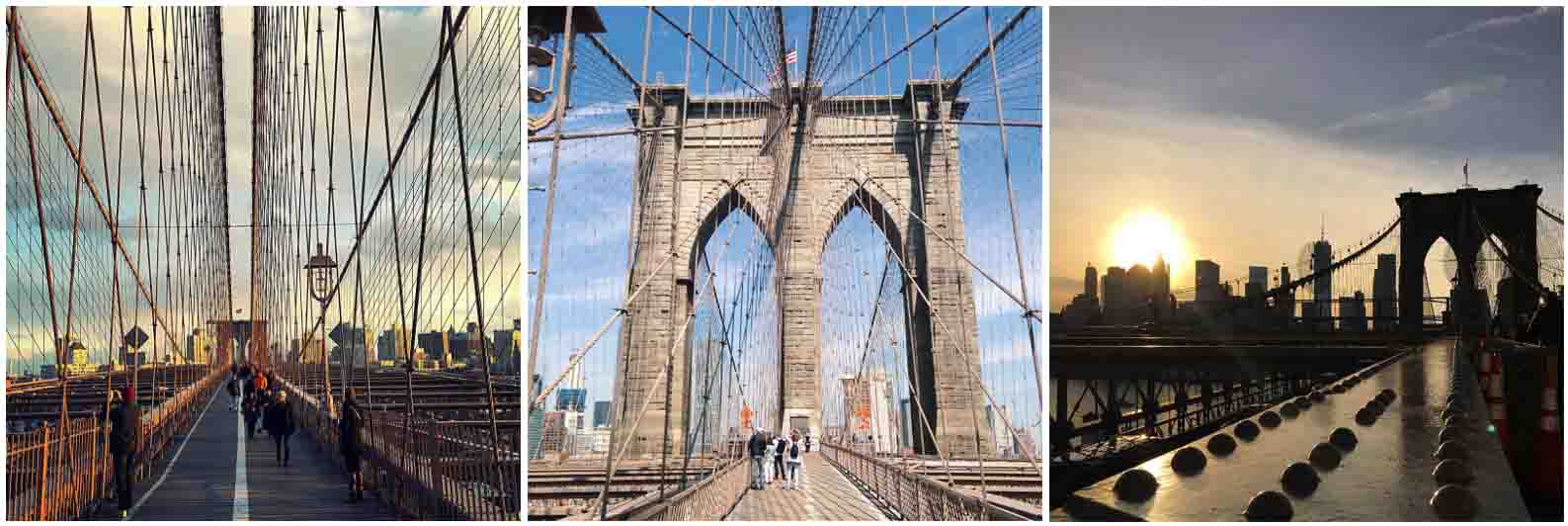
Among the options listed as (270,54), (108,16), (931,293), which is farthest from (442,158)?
(931,293)

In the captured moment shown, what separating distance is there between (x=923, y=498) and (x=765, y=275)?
905cm

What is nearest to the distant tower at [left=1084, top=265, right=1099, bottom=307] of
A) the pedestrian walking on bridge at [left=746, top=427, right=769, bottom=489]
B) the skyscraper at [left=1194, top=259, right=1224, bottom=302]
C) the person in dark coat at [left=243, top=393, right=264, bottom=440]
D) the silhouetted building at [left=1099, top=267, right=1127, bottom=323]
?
the silhouetted building at [left=1099, top=267, right=1127, bottom=323]

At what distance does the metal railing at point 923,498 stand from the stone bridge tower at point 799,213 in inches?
55.5

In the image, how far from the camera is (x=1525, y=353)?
633 cm

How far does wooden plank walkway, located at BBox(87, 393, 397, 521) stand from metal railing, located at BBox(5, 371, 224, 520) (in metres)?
0.18

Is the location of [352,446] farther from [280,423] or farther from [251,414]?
[251,414]

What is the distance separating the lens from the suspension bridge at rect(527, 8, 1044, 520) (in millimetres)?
6395

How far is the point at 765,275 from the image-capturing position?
15.5 meters

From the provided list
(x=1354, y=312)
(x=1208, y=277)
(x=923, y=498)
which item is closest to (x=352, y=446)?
(x=923, y=498)

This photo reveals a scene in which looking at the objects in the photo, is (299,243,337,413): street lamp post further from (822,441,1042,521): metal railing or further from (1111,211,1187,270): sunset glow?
(1111,211,1187,270): sunset glow

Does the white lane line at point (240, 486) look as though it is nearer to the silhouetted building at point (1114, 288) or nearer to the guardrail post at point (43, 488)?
the guardrail post at point (43, 488)

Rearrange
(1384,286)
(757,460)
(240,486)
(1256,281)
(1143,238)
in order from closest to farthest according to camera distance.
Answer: (1143,238) < (240,486) < (757,460) < (1256,281) < (1384,286)

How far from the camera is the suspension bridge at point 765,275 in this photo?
6.39 meters

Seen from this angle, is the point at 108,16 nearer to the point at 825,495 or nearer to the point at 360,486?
the point at 360,486
